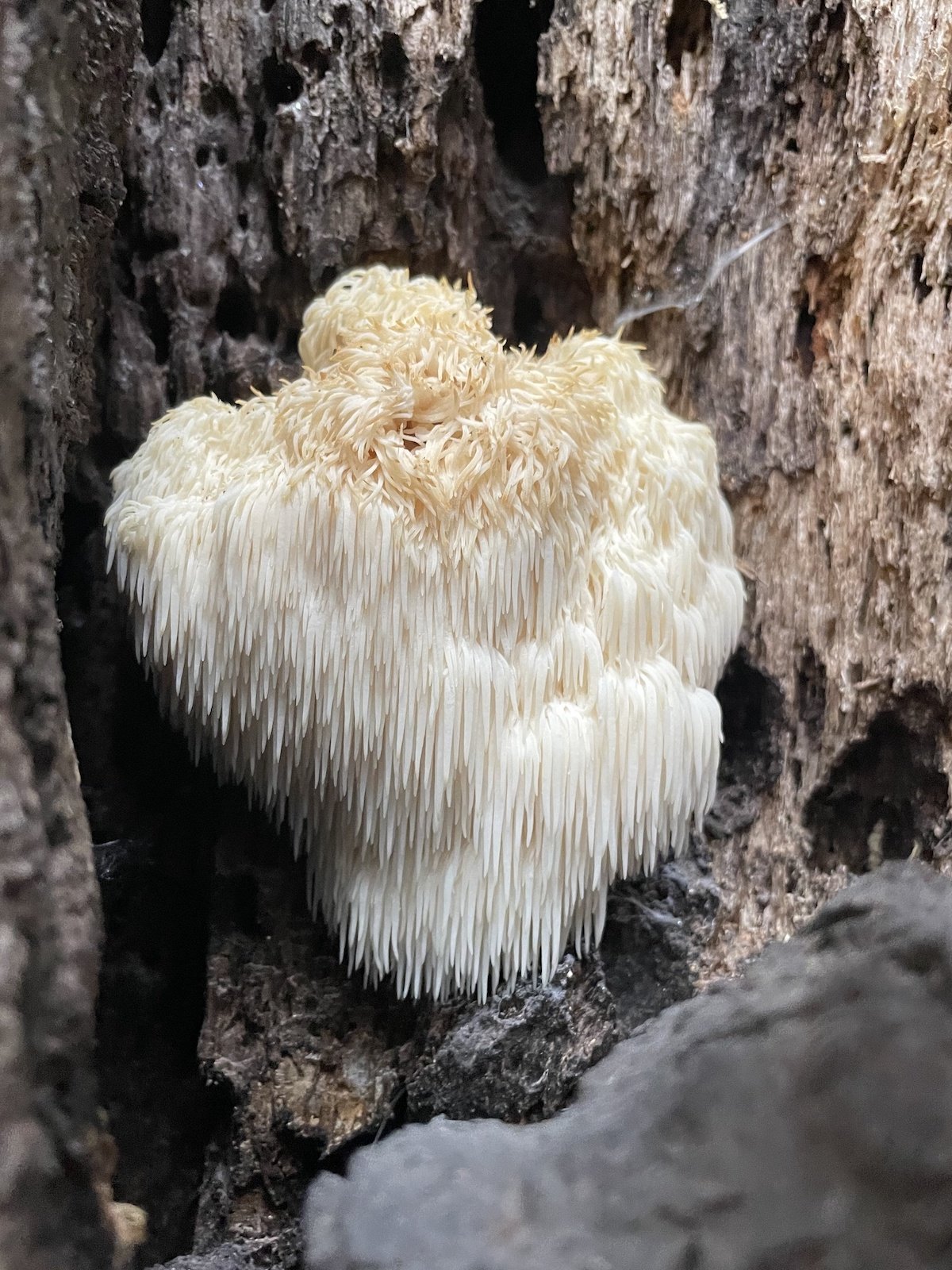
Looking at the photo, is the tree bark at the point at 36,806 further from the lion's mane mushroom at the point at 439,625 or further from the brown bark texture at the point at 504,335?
the lion's mane mushroom at the point at 439,625

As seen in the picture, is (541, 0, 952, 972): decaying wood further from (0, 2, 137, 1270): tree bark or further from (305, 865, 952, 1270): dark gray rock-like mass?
(0, 2, 137, 1270): tree bark

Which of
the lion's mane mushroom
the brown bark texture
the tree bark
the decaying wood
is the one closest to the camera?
the tree bark

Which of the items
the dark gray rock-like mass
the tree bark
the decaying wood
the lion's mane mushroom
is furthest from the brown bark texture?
the dark gray rock-like mass

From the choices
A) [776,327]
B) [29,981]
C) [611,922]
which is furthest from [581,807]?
[776,327]

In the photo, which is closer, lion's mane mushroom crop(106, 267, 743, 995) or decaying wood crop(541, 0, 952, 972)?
lion's mane mushroom crop(106, 267, 743, 995)

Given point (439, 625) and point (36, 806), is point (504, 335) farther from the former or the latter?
point (36, 806)

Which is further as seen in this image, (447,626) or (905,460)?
(905,460)

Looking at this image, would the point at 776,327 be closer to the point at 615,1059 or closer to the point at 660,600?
the point at 660,600
